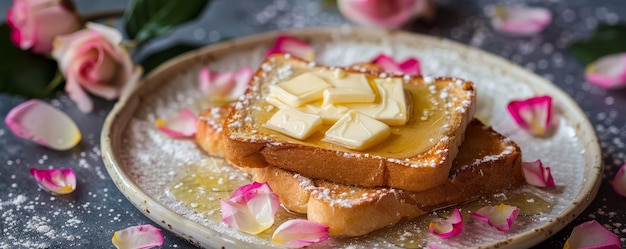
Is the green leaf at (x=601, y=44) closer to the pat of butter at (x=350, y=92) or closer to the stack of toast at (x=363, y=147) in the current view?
the stack of toast at (x=363, y=147)

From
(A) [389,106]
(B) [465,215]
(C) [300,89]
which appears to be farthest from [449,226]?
(C) [300,89]

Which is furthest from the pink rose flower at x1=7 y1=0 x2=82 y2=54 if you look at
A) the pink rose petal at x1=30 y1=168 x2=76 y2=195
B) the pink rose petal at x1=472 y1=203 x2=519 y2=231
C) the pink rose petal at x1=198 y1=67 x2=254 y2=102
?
the pink rose petal at x1=472 y1=203 x2=519 y2=231

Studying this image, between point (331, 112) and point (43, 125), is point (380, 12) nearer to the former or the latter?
point (331, 112)

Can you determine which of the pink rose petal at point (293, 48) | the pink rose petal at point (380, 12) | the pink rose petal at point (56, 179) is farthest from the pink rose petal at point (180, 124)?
the pink rose petal at point (380, 12)

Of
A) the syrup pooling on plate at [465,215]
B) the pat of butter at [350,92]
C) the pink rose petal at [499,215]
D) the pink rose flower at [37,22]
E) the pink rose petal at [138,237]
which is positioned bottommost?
the pink rose petal at [138,237]

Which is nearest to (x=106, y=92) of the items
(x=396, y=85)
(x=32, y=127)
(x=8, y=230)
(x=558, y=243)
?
(x=32, y=127)

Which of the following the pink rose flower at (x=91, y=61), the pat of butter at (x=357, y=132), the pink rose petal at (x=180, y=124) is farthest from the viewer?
the pink rose flower at (x=91, y=61)

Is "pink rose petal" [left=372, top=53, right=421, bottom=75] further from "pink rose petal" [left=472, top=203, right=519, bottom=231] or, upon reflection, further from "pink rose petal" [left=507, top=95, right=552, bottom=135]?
"pink rose petal" [left=472, top=203, right=519, bottom=231]

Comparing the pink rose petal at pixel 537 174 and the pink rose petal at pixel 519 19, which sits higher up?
the pink rose petal at pixel 537 174
